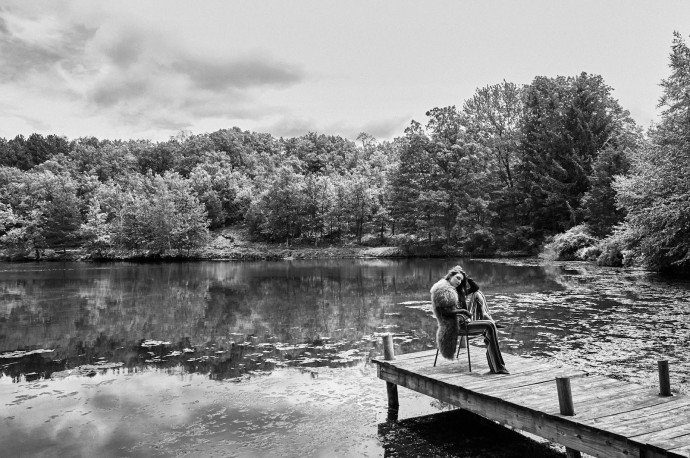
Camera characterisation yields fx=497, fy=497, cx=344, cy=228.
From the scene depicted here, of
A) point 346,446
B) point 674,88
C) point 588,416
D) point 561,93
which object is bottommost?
point 346,446

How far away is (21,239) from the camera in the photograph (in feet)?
220

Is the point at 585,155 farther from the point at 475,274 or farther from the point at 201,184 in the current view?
the point at 201,184

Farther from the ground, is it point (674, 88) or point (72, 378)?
point (674, 88)

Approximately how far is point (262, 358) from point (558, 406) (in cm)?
821

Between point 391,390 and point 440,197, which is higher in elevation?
point 440,197

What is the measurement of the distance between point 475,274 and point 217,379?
25.4 m

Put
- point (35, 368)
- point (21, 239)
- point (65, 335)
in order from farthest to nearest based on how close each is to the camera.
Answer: point (21, 239) → point (65, 335) → point (35, 368)

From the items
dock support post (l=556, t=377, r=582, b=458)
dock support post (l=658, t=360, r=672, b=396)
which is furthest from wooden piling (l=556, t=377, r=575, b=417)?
dock support post (l=658, t=360, r=672, b=396)

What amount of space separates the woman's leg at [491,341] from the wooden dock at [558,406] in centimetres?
18

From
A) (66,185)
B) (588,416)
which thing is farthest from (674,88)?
(66,185)

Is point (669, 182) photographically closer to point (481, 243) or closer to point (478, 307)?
point (478, 307)

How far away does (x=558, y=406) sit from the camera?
652cm

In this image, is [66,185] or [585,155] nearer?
[585,155]

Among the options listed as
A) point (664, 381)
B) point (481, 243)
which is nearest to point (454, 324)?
point (664, 381)
